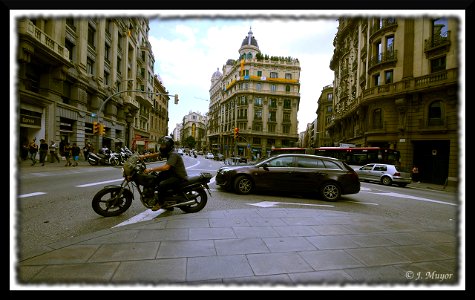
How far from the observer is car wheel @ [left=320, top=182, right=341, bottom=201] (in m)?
8.07

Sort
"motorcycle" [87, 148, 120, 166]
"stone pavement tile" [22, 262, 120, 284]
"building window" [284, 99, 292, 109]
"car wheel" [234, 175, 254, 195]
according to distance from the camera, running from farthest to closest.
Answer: "building window" [284, 99, 292, 109]
"motorcycle" [87, 148, 120, 166]
"car wheel" [234, 175, 254, 195]
"stone pavement tile" [22, 262, 120, 284]

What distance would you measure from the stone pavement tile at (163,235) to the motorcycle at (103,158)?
54.7 feet

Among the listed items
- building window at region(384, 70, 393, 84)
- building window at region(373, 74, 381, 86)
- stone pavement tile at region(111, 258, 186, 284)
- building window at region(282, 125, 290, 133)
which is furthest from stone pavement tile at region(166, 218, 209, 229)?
building window at region(282, 125, 290, 133)

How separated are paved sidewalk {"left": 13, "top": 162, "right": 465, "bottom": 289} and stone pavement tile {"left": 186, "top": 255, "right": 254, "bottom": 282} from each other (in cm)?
1

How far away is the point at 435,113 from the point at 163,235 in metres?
22.8

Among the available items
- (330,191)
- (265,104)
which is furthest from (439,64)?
(265,104)

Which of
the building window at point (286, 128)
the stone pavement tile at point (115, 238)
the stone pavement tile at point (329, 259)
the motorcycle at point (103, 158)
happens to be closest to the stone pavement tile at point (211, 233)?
the stone pavement tile at point (115, 238)

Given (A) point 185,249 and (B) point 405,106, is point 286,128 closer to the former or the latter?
(B) point 405,106

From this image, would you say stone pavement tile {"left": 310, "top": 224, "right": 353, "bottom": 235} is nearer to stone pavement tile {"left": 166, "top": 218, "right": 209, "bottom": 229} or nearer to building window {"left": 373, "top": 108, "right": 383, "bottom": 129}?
stone pavement tile {"left": 166, "top": 218, "right": 209, "bottom": 229}

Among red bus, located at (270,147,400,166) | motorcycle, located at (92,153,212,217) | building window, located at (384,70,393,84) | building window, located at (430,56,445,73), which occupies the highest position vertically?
building window, located at (384,70,393,84)

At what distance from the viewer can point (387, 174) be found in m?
16.3

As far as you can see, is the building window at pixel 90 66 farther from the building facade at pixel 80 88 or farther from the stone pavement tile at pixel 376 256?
the stone pavement tile at pixel 376 256
